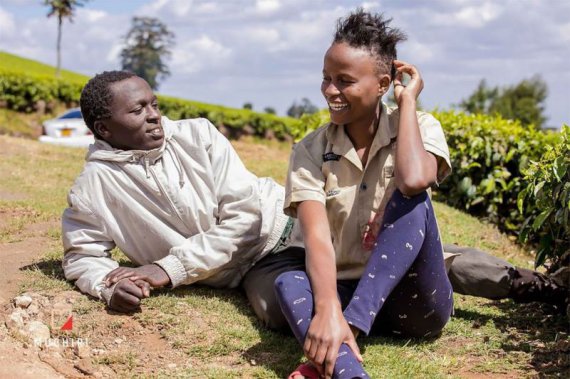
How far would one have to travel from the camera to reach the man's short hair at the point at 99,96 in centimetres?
410

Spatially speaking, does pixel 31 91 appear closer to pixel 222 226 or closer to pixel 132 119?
pixel 132 119

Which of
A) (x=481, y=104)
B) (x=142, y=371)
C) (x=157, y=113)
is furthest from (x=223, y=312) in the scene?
(x=481, y=104)

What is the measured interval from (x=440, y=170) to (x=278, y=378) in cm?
127

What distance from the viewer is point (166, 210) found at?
4.17m

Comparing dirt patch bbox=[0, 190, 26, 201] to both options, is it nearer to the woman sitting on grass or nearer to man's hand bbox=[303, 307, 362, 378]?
the woman sitting on grass

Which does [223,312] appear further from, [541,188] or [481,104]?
[481,104]

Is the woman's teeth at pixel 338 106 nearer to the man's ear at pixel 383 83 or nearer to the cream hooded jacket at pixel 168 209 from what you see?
the man's ear at pixel 383 83

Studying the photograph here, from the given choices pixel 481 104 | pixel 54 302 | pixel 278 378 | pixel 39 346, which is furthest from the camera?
pixel 481 104

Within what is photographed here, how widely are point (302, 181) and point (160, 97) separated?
23135 mm

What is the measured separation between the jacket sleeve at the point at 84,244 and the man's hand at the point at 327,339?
1.44m

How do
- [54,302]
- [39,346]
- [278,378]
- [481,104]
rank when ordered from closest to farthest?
[278,378], [39,346], [54,302], [481,104]

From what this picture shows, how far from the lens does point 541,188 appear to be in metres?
4.23

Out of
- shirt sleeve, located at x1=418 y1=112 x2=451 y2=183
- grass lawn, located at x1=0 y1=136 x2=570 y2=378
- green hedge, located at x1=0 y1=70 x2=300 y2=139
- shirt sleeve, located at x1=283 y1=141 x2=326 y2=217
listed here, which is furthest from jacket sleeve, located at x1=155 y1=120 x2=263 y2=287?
green hedge, located at x1=0 y1=70 x2=300 y2=139

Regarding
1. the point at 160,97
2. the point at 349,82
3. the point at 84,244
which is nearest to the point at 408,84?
the point at 349,82
